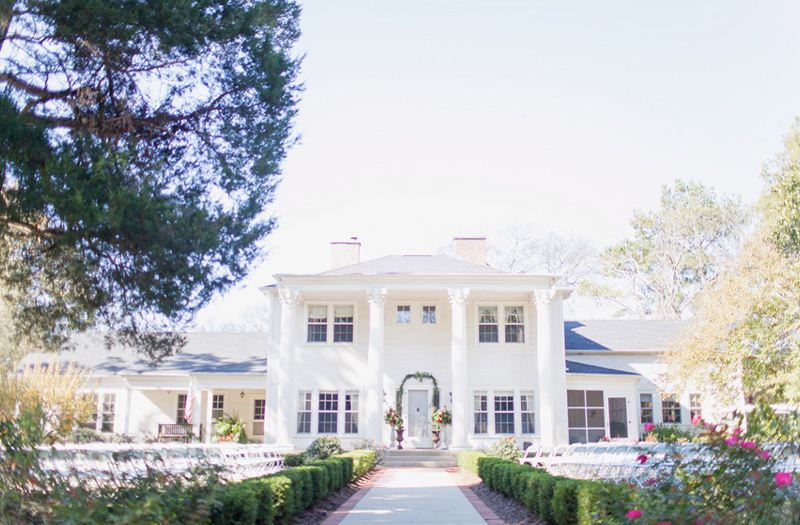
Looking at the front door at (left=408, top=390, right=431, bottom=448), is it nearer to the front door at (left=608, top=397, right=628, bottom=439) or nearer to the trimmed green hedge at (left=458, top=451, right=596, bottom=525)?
the front door at (left=608, top=397, right=628, bottom=439)

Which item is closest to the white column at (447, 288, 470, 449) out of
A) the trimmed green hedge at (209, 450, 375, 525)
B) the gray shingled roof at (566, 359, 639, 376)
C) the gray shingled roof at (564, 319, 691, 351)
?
the gray shingled roof at (566, 359, 639, 376)

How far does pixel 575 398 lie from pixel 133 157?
21.1m

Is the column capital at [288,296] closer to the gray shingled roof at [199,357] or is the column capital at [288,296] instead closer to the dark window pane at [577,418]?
the gray shingled roof at [199,357]

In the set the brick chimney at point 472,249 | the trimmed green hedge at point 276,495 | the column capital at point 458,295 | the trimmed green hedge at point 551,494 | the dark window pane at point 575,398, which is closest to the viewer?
the trimmed green hedge at point 276,495

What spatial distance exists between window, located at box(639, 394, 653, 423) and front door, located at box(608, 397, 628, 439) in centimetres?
210

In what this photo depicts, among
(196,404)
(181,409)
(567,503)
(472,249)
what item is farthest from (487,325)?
(567,503)

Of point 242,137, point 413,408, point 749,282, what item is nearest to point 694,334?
point 749,282

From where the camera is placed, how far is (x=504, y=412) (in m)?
26.0

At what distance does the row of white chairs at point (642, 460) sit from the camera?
5545 millimetres

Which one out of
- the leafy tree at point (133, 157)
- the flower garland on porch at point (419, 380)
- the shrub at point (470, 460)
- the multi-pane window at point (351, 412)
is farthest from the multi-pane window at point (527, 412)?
the leafy tree at point (133, 157)

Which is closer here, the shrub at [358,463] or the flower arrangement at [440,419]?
the shrub at [358,463]

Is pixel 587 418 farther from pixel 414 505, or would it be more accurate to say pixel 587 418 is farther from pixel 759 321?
pixel 414 505

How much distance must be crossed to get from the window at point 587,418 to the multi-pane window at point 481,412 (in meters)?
3.40

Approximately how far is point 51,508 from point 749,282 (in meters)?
23.1
